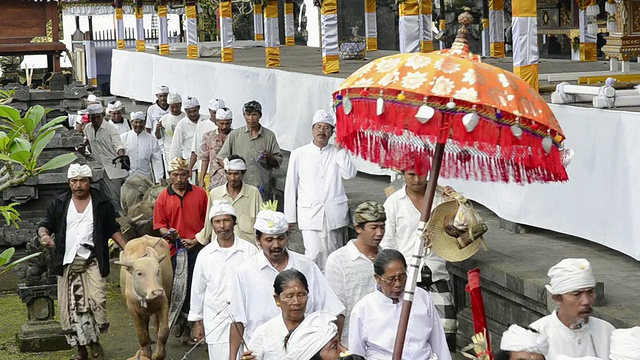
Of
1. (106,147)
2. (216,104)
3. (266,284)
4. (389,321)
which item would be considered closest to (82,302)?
(266,284)

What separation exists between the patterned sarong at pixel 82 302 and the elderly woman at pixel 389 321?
14.4ft

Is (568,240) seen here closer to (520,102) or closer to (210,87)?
(520,102)

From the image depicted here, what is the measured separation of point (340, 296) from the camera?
7.79 metres

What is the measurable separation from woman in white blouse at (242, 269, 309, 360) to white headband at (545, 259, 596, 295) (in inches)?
52.4

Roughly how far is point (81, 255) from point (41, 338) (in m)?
1.21

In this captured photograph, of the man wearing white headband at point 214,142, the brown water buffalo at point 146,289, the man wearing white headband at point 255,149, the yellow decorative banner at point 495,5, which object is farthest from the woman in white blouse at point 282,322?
the yellow decorative banner at point 495,5

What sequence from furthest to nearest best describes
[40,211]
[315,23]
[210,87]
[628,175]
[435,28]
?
[315,23] → [435,28] → [210,87] → [40,211] → [628,175]

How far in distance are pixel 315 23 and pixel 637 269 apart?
25.3m

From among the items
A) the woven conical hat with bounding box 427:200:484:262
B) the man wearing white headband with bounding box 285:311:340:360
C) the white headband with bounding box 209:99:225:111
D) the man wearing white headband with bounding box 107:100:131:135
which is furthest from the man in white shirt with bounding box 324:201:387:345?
the man wearing white headband with bounding box 107:100:131:135

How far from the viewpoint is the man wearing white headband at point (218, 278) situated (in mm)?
8562

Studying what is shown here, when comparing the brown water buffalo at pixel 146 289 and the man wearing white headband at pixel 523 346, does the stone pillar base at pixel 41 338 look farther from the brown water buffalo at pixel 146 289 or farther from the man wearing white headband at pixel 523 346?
the man wearing white headband at pixel 523 346

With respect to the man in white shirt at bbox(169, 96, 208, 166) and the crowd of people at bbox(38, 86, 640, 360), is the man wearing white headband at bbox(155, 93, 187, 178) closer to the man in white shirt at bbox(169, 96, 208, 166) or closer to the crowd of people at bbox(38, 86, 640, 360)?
the man in white shirt at bbox(169, 96, 208, 166)

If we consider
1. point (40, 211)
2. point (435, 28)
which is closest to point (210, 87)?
point (40, 211)

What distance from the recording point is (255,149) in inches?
492
